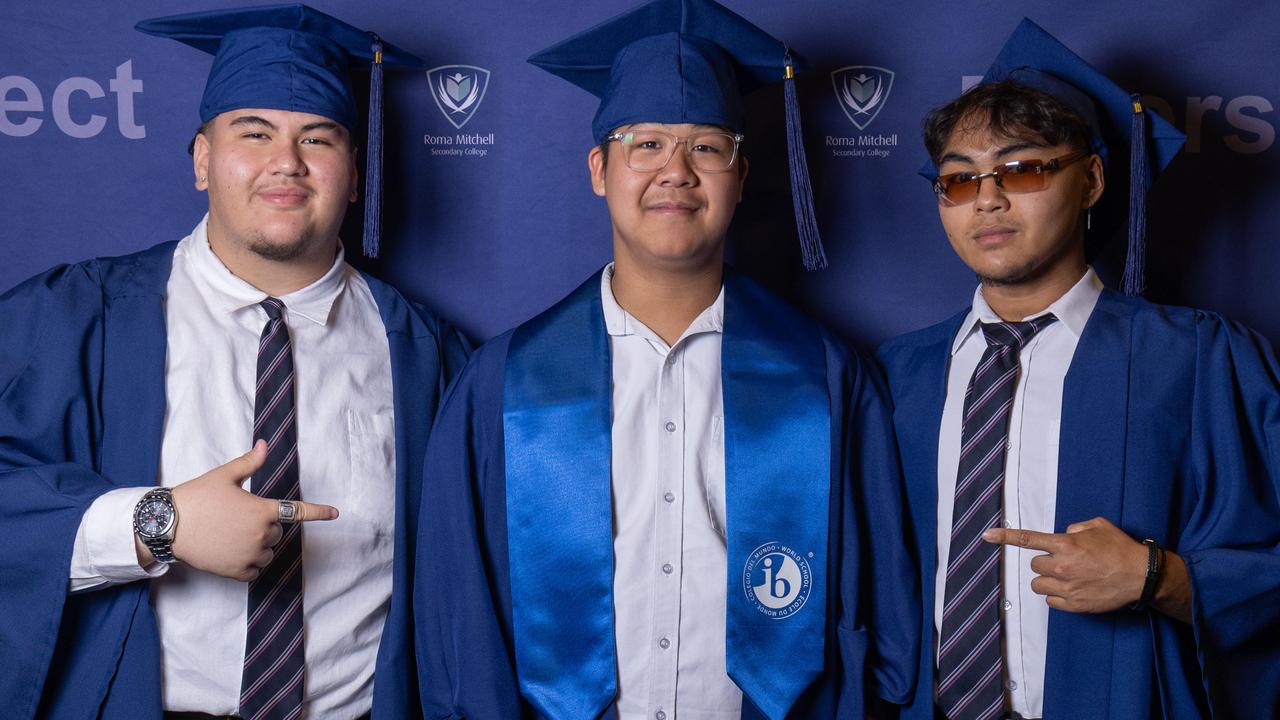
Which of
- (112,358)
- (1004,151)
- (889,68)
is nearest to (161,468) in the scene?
(112,358)

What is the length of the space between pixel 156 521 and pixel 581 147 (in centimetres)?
135

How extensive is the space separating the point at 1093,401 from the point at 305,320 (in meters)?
1.53

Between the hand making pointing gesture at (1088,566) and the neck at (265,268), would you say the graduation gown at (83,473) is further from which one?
the hand making pointing gesture at (1088,566)

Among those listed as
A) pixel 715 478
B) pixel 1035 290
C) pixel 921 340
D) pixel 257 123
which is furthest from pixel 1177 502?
pixel 257 123

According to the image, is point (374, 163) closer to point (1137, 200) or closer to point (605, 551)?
point (605, 551)

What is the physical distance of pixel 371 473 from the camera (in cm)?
210

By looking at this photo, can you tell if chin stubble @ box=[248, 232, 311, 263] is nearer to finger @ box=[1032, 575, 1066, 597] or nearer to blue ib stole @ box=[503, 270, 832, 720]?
blue ib stole @ box=[503, 270, 832, 720]

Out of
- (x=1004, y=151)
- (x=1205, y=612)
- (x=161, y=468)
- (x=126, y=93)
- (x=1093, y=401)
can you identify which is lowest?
(x=1205, y=612)

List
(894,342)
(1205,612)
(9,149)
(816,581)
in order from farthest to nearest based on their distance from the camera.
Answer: (9,149)
(894,342)
(816,581)
(1205,612)

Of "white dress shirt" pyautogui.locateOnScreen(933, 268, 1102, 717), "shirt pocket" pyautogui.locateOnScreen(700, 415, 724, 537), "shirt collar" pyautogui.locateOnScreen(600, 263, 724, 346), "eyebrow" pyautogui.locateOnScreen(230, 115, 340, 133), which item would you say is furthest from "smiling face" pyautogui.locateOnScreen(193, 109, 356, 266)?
"white dress shirt" pyautogui.locateOnScreen(933, 268, 1102, 717)

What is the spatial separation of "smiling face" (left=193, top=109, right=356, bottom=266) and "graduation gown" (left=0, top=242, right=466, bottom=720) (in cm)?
21

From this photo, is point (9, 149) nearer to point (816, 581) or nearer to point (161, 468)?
point (161, 468)

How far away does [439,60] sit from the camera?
263cm

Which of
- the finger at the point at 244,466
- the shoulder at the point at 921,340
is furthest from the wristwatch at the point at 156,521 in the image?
the shoulder at the point at 921,340
